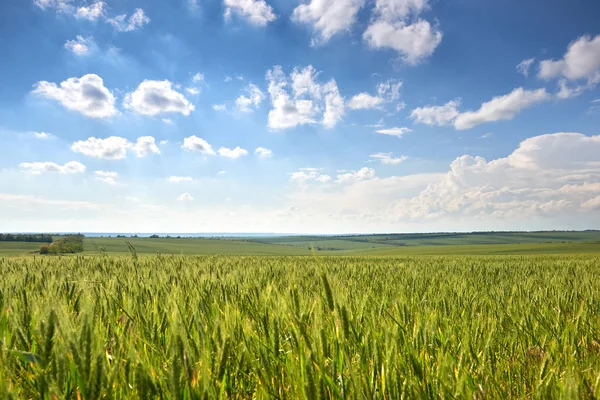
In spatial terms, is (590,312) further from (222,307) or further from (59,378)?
(59,378)

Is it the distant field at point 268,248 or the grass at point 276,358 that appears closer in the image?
the grass at point 276,358

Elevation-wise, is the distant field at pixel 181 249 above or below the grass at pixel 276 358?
below

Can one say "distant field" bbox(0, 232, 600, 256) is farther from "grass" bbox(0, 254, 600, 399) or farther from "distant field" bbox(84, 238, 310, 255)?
"grass" bbox(0, 254, 600, 399)

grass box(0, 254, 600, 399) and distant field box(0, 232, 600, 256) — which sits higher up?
grass box(0, 254, 600, 399)

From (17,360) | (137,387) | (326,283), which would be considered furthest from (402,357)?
(17,360)

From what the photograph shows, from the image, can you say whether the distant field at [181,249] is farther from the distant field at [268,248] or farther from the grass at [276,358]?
the grass at [276,358]

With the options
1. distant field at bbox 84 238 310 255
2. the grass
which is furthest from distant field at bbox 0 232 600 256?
the grass

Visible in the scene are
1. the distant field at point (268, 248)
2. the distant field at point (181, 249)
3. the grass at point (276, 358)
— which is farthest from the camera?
the distant field at point (181, 249)

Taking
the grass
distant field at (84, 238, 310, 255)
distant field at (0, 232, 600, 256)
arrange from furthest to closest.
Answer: distant field at (84, 238, 310, 255), distant field at (0, 232, 600, 256), the grass

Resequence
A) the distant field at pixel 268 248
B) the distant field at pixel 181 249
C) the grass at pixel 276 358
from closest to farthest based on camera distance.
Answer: the grass at pixel 276 358 → the distant field at pixel 268 248 → the distant field at pixel 181 249

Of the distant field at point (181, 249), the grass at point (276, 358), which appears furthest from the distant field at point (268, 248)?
the grass at point (276, 358)

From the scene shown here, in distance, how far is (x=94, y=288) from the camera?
3174 mm

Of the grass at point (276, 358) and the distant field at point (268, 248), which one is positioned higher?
the grass at point (276, 358)

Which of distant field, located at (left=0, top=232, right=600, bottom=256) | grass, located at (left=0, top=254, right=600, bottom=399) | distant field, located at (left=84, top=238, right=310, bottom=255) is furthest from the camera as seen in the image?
distant field, located at (left=84, top=238, right=310, bottom=255)
